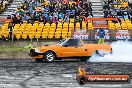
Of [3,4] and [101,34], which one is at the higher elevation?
[3,4]

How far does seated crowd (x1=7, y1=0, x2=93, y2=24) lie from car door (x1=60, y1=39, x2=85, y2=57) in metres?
7.83

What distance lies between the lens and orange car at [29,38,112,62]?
1035 inches

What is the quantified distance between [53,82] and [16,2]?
2859cm

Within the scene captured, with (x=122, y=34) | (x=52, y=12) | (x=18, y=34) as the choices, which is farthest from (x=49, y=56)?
(x=52, y=12)

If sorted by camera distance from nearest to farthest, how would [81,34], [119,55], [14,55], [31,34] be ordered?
1. [119,55]
2. [14,55]
3. [81,34]
4. [31,34]

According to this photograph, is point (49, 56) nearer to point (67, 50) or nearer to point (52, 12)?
Answer: point (67, 50)

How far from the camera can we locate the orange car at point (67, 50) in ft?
86.3

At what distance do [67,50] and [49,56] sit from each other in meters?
1.08

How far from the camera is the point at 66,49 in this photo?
2655 centimetres

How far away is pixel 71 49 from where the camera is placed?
26516 millimetres

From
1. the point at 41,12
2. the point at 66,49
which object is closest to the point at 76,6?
the point at 41,12

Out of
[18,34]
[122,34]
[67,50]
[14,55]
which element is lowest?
[14,55]

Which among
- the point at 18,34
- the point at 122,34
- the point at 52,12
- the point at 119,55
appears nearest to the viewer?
the point at 119,55

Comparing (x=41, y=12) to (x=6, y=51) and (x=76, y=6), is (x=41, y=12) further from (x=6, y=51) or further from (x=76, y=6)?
(x=6, y=51)
